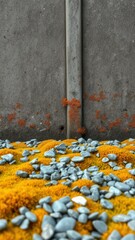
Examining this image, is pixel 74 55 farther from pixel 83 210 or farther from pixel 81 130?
pixel 83 210

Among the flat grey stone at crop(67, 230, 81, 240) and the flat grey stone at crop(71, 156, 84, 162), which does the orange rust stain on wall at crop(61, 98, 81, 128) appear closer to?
the flat grey stone at crop(71, 156, 84, 162)

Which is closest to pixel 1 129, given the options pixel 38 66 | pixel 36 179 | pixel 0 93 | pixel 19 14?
pixel 0 93

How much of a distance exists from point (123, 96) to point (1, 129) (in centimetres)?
219

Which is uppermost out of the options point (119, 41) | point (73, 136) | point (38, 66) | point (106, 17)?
point (106, 17)

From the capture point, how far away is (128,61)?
524cm

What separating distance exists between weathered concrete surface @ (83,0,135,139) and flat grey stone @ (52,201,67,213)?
300 centimetres

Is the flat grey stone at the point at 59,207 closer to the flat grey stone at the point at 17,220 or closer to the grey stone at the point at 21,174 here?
the flat grey stone at the point at 17,220

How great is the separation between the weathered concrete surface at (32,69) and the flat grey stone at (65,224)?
3219 mm

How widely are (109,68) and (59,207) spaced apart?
341 centimetres

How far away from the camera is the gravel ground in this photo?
2.10 m

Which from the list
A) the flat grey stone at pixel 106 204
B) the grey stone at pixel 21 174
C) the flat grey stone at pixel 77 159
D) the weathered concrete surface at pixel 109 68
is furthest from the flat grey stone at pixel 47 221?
the weathered concrete surface at pixel 109 68

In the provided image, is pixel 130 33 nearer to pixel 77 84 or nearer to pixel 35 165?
pixel 77 84

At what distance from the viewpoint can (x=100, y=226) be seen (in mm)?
2162

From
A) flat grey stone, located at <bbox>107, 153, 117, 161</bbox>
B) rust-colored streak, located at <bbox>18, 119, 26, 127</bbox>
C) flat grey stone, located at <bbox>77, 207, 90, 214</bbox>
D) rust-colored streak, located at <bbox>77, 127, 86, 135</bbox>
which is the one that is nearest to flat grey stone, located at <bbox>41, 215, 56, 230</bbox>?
flat grey stone, located at <bbox>77, 207, 90, 214</bbox>
